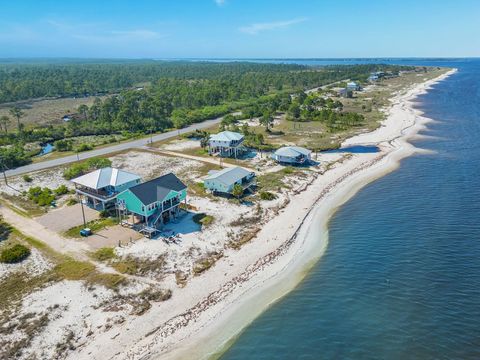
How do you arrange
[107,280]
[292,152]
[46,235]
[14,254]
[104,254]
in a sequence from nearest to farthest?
[107,280], [14,254], [104,254], [46,235], [292,152]

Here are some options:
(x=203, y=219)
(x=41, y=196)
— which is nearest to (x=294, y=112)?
(x=203, y=219)

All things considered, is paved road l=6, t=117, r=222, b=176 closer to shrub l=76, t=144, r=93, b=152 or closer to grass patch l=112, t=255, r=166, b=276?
shrub l=76, t=144, r=93, b=152

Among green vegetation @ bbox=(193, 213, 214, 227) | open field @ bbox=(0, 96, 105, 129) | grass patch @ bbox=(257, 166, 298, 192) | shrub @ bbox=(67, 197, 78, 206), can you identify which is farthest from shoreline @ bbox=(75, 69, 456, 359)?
open field @ bbox=(0, 96, 105, 129)

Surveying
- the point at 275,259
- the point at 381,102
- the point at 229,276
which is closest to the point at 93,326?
the point at 229,276

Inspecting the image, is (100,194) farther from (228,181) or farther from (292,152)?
(292,152)

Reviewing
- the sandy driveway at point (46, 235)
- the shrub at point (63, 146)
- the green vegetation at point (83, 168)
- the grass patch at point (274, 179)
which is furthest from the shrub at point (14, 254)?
the shrub at point (63, 146)

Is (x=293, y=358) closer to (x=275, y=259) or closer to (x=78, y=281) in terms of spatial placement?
(x=275, y=259)
